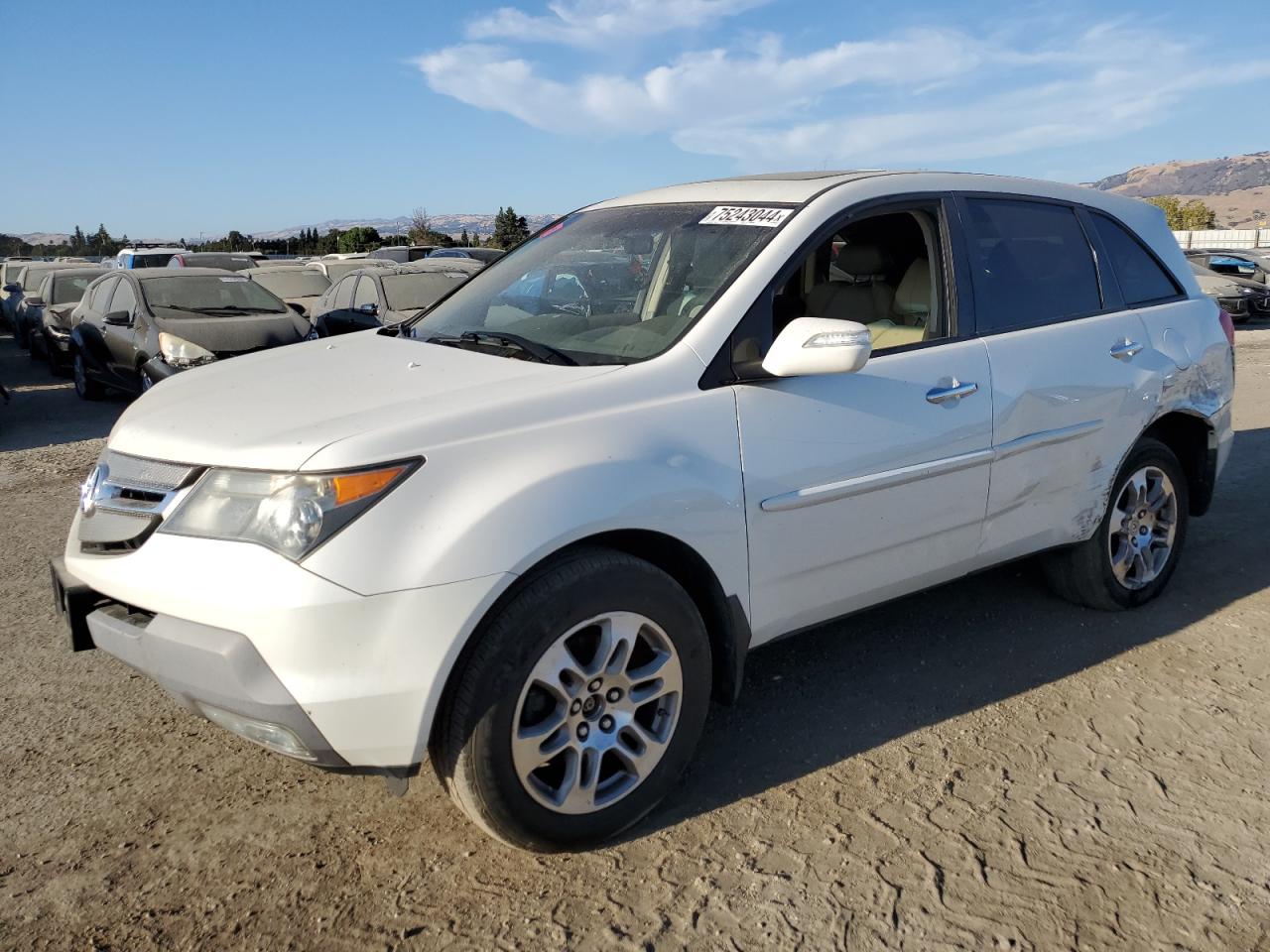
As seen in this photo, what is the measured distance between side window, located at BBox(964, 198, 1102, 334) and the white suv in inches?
0.7

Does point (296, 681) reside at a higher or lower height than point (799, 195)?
lower

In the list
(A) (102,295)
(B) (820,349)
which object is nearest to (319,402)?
(B) (820,349)

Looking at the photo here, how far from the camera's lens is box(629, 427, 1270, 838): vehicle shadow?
334 cm

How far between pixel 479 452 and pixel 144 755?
1.76 metres

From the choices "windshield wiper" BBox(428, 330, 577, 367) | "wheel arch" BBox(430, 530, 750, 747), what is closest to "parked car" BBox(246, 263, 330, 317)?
"windshield wiper" BBox(428, 330, 577, 367)

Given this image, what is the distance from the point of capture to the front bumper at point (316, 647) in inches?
94.0

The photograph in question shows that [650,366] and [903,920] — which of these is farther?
[650,366]

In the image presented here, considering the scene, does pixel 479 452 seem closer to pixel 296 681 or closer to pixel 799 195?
pixel 296 681

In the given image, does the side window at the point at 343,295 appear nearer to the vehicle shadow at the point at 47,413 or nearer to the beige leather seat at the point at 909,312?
the vehicle shadow at the point at 47,413

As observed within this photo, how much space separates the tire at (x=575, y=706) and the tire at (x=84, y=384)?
35.9 ft

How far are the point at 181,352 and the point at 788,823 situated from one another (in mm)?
8375

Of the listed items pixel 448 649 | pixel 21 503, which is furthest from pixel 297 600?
pixel 21 503

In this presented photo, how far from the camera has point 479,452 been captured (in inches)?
101

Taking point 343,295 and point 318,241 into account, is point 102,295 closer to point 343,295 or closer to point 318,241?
point 343,295
